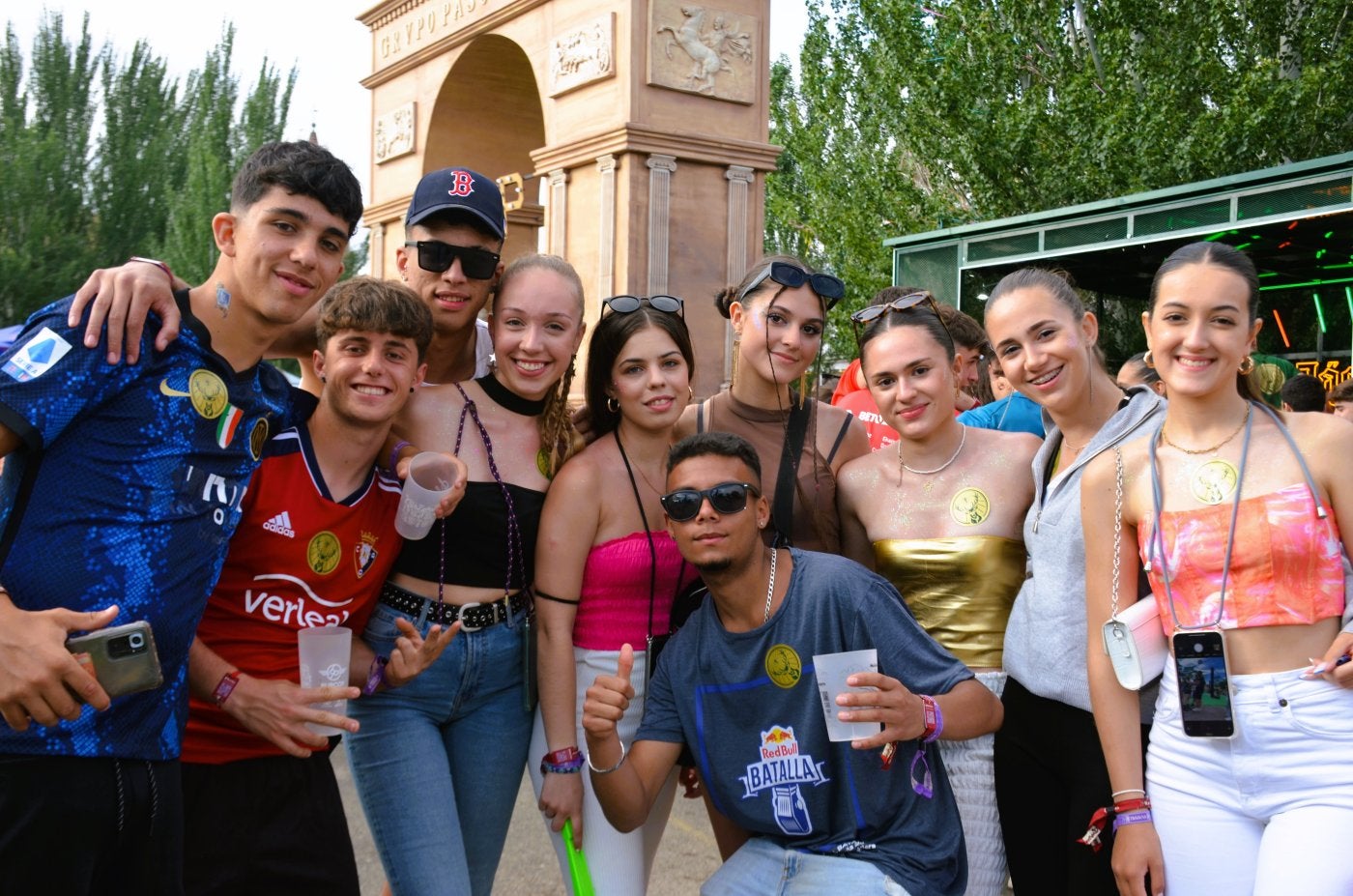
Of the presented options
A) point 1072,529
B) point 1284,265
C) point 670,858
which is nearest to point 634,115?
point 1284,265

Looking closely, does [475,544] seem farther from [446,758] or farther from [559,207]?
[559,207]

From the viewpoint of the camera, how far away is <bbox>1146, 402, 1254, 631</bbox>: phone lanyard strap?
2.36m

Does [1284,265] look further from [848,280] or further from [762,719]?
[762,719]

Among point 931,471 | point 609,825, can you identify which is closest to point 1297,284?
point 931,471

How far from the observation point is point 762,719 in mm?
2748

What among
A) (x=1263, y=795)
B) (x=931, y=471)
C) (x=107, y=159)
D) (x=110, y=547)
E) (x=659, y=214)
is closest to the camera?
(x=110, y=547)

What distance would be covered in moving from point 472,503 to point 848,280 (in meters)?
22.2

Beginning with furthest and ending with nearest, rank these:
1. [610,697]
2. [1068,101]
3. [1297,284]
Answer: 1. [1068,101]
2. [1297,284]
3. [610,697]

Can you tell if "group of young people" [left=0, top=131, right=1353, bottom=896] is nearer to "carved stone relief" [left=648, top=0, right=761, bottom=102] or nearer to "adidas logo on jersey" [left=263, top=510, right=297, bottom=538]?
"adidas logo on jersey" [left=263, top=510, right=297, bottom=538]

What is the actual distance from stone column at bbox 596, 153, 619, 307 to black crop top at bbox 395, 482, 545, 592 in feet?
43.1

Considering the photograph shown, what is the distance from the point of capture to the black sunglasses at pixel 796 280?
3.39m

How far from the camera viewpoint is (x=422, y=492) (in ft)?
8.86

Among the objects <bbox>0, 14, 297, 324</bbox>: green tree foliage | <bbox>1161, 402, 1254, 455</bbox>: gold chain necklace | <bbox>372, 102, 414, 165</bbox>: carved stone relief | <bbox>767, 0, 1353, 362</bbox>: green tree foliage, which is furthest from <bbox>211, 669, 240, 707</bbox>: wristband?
<bbox>0, 14, 297, 324</bbox>: green tree foliage

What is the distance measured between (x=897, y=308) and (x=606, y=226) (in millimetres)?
13194
